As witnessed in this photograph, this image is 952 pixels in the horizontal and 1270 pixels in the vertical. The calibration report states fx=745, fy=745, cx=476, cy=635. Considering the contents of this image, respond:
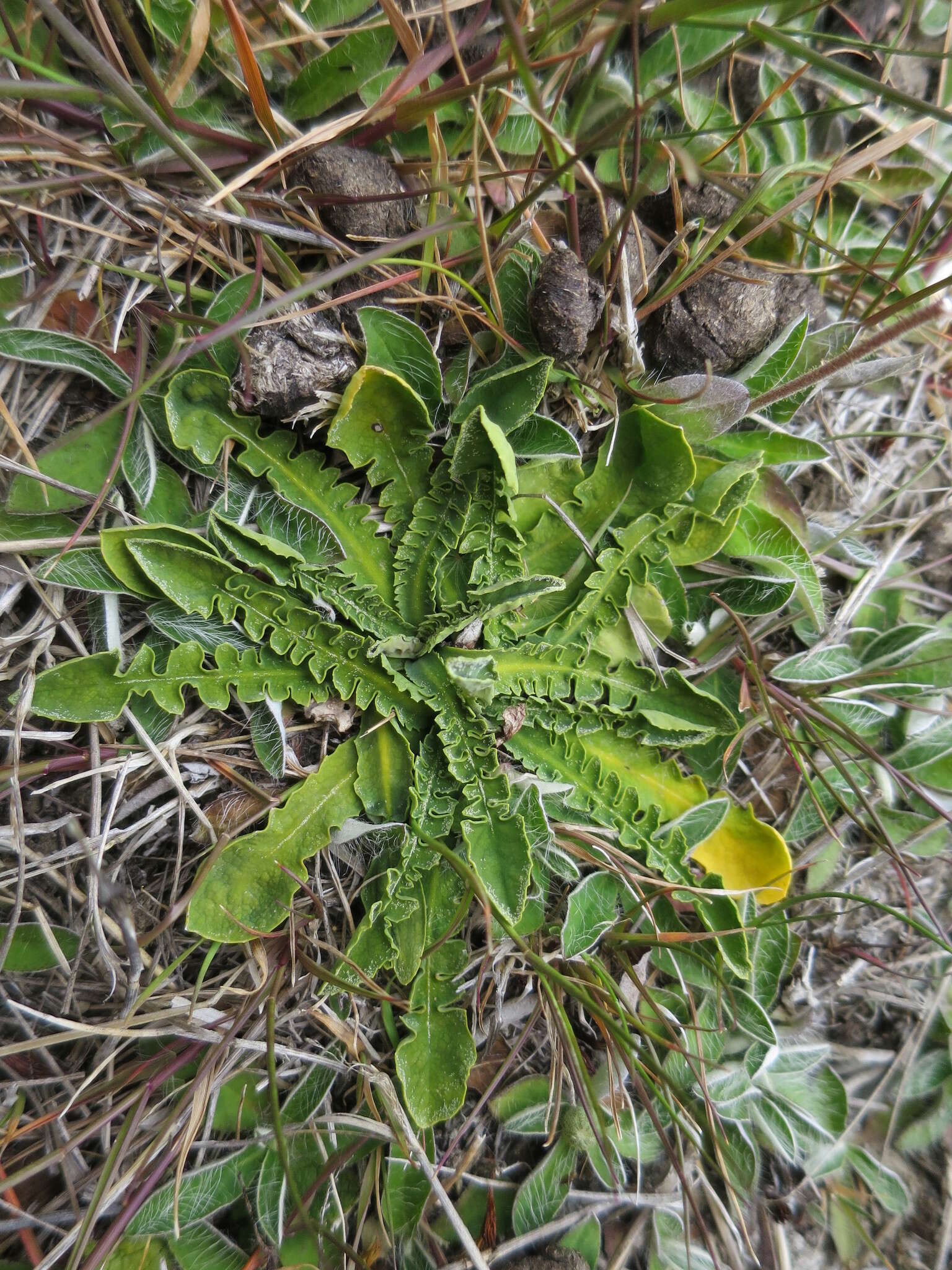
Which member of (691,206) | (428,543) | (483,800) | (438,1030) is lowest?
(438,1030)

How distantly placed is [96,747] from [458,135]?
164cm

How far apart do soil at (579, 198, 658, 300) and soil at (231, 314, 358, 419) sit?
650 mm

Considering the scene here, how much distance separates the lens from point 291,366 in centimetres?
164

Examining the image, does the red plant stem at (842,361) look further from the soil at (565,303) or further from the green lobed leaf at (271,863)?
the green lobed leaf at (271,863)

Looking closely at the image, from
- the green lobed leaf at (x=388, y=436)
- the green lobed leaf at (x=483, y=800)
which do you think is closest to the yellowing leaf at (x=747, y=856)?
the green lobed leaf at (x=483, y=800)

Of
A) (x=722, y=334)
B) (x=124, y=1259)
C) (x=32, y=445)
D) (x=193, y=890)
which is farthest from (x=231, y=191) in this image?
(x=124, y=1259)

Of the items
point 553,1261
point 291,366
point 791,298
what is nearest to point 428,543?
point 291,366

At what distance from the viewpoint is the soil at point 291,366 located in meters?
1.62

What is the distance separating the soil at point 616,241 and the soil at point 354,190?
45 centimetres

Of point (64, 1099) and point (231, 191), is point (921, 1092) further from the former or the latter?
point (231, 191)

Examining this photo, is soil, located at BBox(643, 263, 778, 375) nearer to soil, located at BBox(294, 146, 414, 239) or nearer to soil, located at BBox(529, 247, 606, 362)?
soil, located at BBox(529, 247, 606, 362)

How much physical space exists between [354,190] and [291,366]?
430 millimetres

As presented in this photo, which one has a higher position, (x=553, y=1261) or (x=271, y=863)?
(x=271, y=863)

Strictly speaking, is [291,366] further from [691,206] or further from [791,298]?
[791,298]
